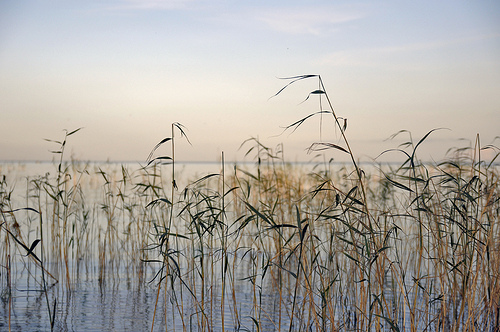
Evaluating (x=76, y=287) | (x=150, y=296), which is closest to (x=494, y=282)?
(x=150, y=296)

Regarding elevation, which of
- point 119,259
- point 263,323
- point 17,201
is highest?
point 17,201

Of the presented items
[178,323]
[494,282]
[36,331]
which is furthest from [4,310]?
[494,282]

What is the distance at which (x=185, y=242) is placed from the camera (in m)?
8.16

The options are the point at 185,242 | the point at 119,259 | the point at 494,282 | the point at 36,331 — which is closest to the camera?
the point at 494,282

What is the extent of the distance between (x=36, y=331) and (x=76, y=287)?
145 centimetres

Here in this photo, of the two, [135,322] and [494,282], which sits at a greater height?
[494,282]

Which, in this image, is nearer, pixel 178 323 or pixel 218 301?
pixel 178 323

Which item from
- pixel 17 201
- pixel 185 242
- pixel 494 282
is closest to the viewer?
pixel 494 282

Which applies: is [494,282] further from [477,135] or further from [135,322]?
[135,322]

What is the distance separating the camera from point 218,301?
544cm

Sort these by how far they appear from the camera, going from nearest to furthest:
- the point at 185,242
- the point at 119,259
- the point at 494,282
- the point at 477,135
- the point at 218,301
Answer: the point at 477,135
the point at 494,282
the point at 218,301
the point at 119,259
the point at 185,242

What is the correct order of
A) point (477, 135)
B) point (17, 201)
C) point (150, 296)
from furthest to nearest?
1. point (17, 201)
2. point (150, 296)
3. point (477, 135)

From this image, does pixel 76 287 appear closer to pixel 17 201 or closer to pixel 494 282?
pixel 494 282

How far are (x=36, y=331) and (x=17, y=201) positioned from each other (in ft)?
29.4
